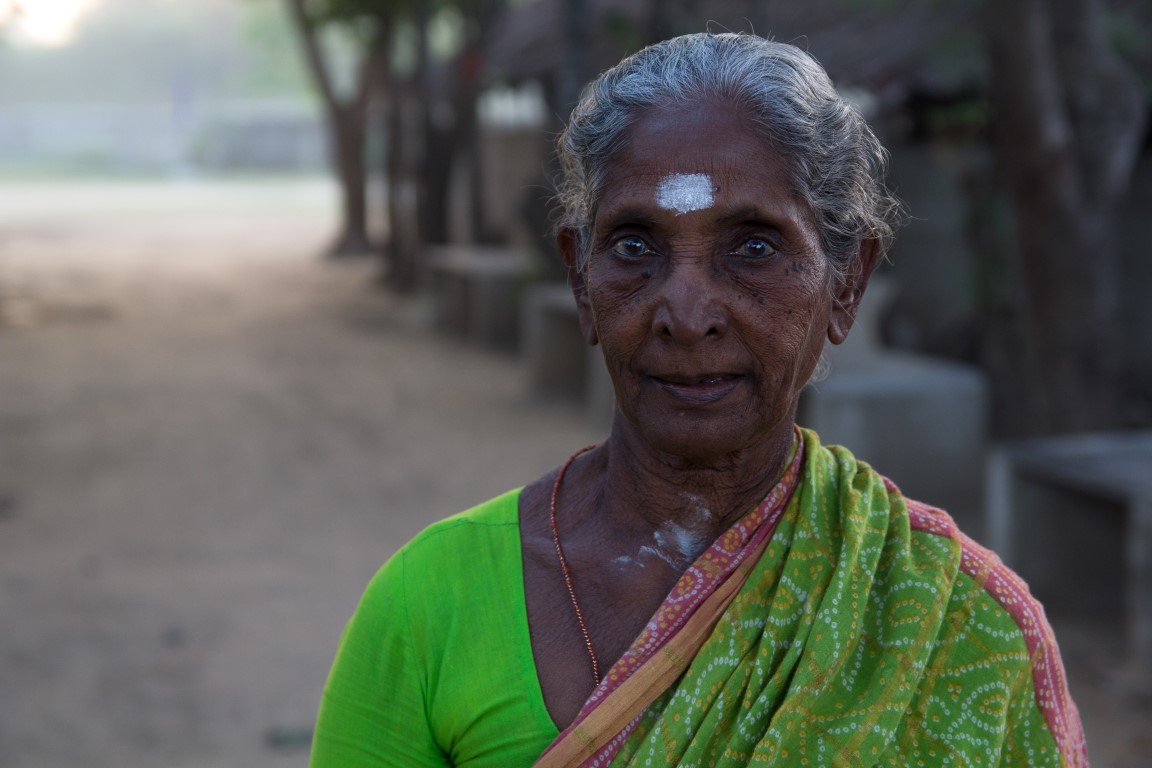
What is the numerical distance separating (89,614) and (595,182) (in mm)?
4679

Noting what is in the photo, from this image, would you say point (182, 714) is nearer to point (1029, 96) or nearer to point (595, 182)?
point (595, 182)

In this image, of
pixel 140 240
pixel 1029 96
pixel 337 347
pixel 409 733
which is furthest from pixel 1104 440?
pixel 140 240

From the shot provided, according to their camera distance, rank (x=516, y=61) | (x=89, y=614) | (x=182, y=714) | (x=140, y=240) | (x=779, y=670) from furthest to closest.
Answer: (x=140, y=240) < (x=516, y=61) < (x=89, y=614) < (x=182, y=714) < (x=779, y=670)

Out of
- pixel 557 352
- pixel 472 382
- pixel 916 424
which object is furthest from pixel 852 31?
pixel 916 424

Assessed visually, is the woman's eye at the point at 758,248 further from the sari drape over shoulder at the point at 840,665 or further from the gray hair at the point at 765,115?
the sari drape over shoulder at the point at 840,665

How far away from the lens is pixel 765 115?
1536 millimetres

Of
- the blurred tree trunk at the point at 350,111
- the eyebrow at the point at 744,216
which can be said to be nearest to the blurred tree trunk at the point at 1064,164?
the eyebrow at the point at 744,216

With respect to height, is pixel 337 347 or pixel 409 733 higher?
pixel 409 733

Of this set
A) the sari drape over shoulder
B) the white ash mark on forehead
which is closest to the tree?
the white ash mark on forehead

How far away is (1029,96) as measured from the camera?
590 centimetres

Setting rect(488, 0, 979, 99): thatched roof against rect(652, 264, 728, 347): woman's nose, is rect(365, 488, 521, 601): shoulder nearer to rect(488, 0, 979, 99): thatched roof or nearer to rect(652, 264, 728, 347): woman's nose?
rect(652, 264, 728, 347): woman's nose

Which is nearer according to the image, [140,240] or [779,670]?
[779,670]

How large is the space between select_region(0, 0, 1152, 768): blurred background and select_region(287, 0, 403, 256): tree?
0.08 m

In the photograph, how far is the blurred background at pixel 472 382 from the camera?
5.10 meters
